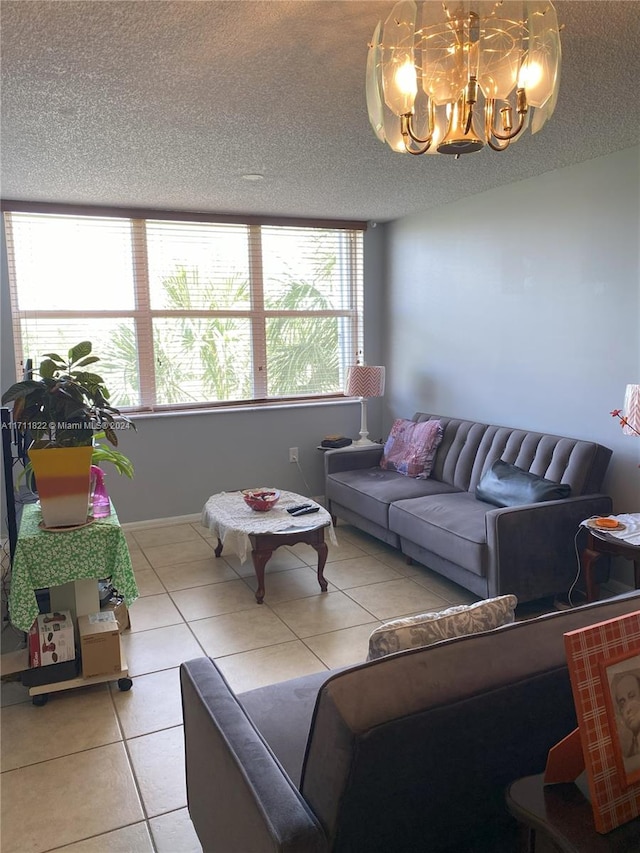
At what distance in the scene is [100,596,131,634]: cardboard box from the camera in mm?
3046

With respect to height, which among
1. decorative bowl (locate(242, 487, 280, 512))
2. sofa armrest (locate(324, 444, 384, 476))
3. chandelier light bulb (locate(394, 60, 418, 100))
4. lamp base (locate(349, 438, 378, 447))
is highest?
chandelier light bulb (locate(394, 60, 418, 100))

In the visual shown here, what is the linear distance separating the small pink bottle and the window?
1855mm

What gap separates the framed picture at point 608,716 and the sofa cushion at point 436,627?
435 mm

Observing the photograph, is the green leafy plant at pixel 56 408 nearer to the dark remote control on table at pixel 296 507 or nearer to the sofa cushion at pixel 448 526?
the dark remote control on table at pixel 296 507

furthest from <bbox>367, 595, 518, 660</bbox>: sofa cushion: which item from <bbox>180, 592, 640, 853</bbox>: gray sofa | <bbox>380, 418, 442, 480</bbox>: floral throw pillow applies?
<bbox>380, 418, 442, 480</bbox>: floral throw pillow

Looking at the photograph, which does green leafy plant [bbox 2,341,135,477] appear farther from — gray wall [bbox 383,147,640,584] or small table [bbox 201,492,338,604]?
gray wall [bbox 383,147,640,584]

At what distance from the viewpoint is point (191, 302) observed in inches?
193

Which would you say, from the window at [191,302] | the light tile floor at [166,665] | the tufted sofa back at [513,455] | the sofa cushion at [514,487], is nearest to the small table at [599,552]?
the sofa cushion at [514,487]

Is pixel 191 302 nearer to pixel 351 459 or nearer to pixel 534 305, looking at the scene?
pixel 351 459

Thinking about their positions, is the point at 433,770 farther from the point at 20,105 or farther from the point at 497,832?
the point at 20,105

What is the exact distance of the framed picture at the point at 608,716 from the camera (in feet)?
3.43

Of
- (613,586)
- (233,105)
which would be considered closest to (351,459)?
(613,586)

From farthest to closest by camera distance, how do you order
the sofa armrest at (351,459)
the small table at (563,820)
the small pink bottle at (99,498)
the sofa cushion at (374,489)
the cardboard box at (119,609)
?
1. the sofa armrest at (351,459)
2. the sofa cushion at (374,489)
3. the cardboard box at (119,609)
4. the small pink bottle at (99,498)
5. the small table at (563,820)

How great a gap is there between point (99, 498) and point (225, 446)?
6.98 ft
